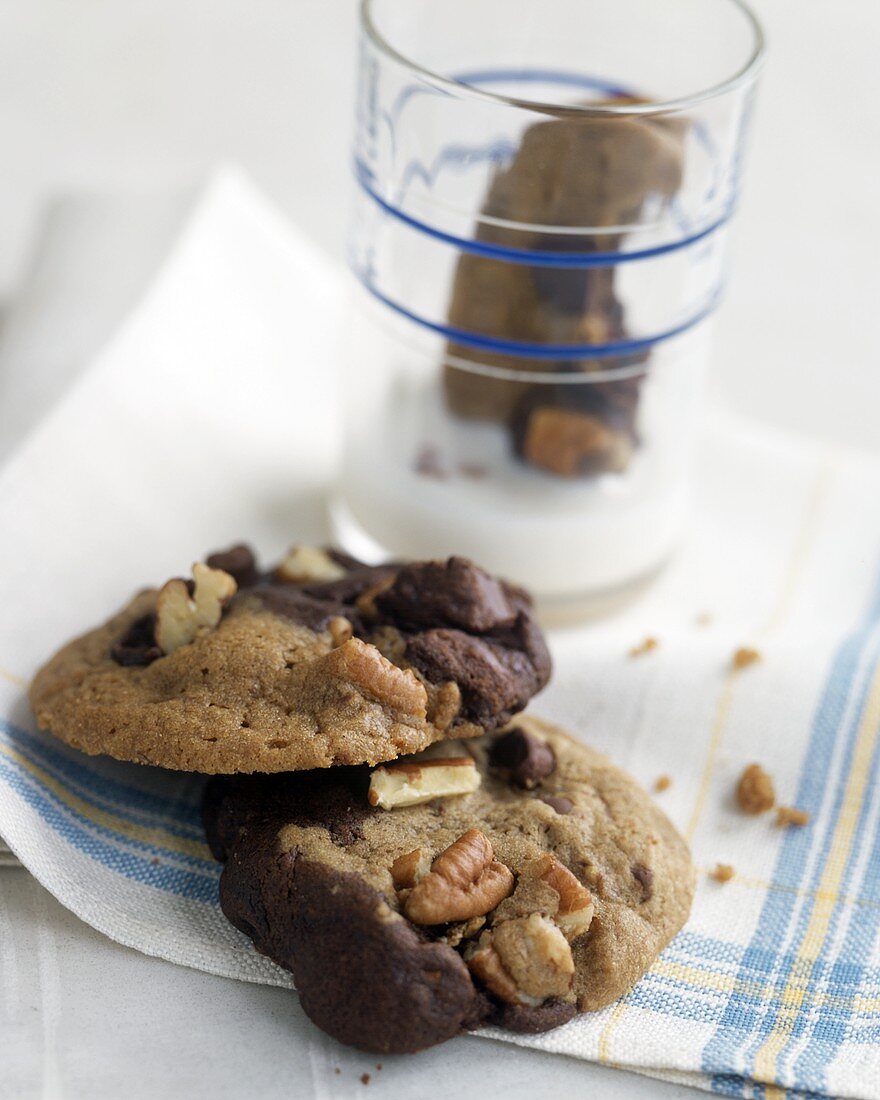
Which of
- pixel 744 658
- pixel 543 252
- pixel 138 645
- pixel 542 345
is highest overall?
pixel 543 252

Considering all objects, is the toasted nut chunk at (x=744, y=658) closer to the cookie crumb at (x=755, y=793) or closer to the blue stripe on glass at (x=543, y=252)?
the cookie crumb at (x=755, y=793)

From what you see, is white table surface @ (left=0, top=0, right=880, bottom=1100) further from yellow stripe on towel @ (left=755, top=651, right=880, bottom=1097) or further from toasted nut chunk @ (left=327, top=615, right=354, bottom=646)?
yellow stripe on towel @ (left=755, top=651, right=880, bottom=1097)

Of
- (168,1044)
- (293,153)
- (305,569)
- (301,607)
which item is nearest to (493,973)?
(168,1044)

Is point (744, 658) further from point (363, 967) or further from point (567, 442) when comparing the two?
point (363, 967)

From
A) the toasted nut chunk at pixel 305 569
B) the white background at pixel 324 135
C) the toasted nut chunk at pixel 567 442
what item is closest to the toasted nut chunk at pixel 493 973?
the toasted nut chunk at pixel 305 569

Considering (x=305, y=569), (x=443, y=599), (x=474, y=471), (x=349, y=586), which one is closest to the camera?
(x=443, y=599)

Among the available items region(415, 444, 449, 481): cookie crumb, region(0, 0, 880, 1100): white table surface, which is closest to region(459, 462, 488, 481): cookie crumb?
region(415, 444, 449, 481): cookie crumb
